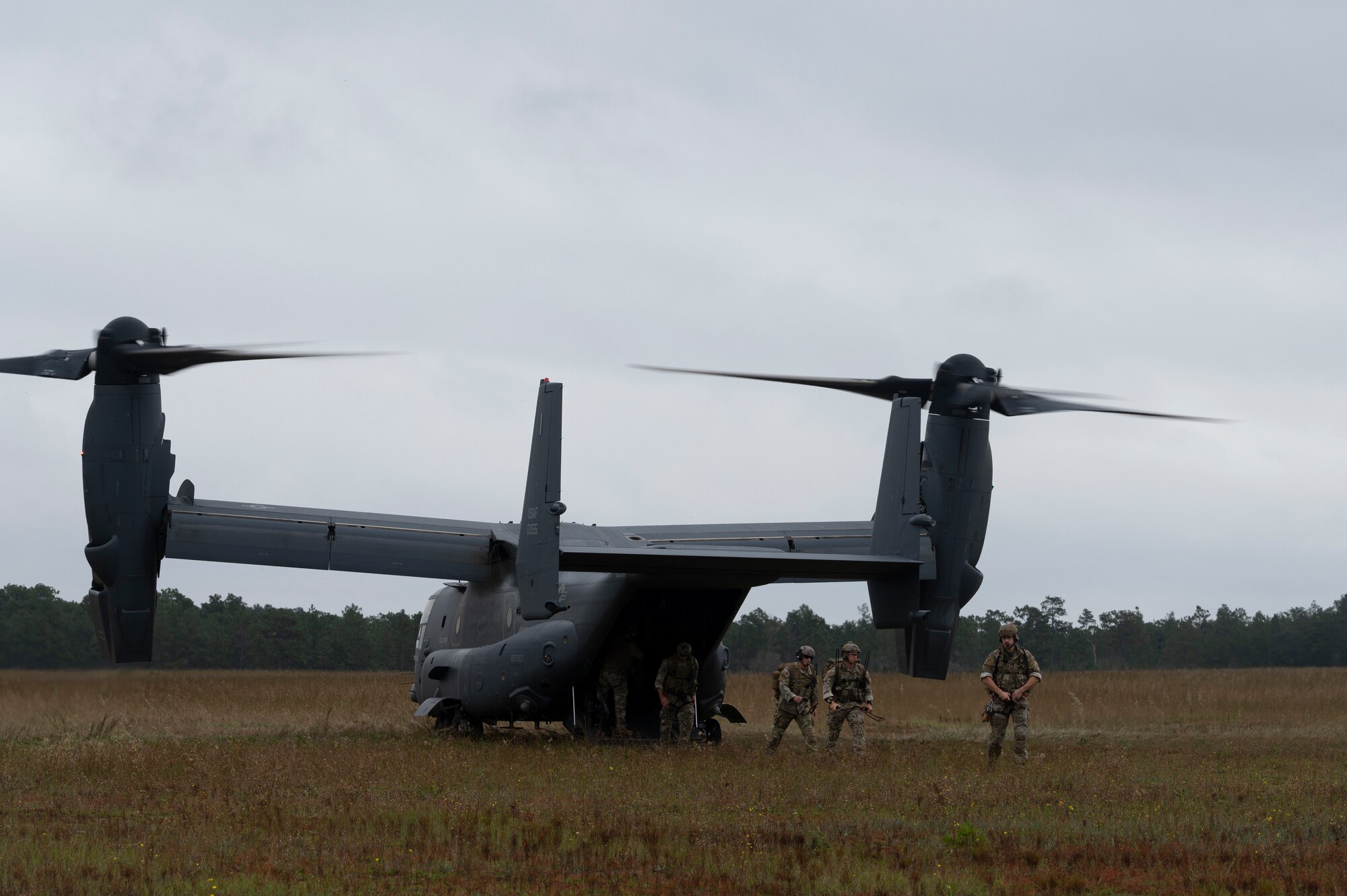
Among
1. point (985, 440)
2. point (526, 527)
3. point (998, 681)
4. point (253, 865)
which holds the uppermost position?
point (985, 440)

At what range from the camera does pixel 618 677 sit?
61.1ft

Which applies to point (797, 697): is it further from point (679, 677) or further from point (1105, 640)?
point (1105, 640)

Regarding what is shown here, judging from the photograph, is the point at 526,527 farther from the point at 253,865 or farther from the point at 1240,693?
the point at 1240,693

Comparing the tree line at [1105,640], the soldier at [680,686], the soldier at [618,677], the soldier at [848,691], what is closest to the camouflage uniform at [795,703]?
the soldier at [848,691]

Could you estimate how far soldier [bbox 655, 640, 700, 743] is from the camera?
710 inches

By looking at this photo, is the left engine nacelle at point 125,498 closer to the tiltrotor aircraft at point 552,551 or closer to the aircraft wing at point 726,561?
the tiltrotor aircraft at point 552,551

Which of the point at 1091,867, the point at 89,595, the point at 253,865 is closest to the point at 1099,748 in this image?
the point at 1091,867

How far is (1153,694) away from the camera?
3023cm

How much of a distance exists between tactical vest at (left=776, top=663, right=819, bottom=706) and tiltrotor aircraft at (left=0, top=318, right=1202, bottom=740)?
Result: 1167 millimetres

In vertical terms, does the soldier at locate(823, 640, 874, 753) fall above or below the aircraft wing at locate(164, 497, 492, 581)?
below

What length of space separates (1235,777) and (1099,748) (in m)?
4.08

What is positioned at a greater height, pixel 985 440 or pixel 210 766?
pixel 985 440

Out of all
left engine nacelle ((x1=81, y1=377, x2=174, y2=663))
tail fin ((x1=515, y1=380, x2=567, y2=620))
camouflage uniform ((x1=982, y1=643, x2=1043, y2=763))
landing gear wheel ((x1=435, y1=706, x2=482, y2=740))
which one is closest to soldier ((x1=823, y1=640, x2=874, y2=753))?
camouflage uniform ((x1=982, y1=643, x2=1043, y2=763))

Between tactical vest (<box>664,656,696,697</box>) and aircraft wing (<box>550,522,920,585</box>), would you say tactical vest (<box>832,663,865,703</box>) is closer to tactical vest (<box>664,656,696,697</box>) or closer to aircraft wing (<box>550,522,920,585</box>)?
aircraft wing (<box>550,522,920,585</box>)
